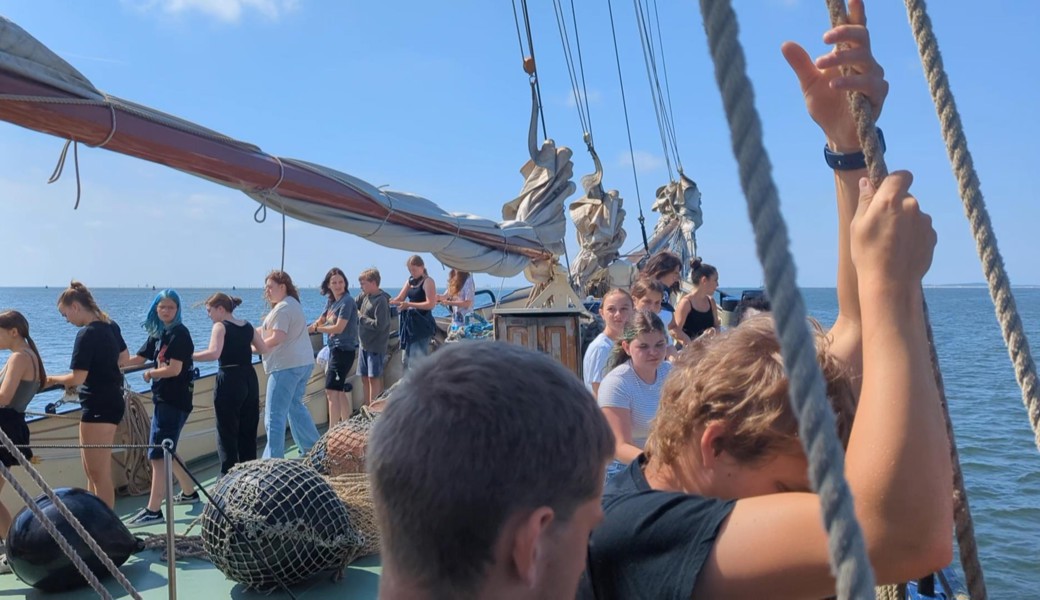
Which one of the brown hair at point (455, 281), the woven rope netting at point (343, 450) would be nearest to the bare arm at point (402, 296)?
the brown hair at point (455, 281)

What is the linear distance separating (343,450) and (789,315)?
4.08 metres

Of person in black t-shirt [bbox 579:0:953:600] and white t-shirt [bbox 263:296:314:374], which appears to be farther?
white t-shirt [bbox 263:296:314:374]

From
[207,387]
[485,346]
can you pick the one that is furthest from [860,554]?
[207,387]

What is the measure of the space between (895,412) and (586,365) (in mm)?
3204

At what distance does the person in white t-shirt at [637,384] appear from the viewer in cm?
303

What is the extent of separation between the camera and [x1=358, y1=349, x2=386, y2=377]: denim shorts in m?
6.35

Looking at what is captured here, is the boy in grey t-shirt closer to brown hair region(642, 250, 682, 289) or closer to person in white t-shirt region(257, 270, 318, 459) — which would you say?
person in white t-shirt region(257, 270, 318, 459)

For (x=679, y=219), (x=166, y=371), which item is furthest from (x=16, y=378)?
(x=679, y=219)

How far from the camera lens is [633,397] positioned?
10.1 feet

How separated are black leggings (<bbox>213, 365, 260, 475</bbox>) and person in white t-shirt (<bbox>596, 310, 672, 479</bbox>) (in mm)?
2705

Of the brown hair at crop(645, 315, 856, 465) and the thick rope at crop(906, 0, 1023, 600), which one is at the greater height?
the thick rope at crop(906, 0, 1023, 600)

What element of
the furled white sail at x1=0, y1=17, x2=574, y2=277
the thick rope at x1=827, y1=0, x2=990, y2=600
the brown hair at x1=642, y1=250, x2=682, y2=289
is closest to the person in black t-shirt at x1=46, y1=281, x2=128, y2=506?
the furled white sail at x1=0, y1=17, x2=574, y2=277

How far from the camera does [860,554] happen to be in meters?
0.60

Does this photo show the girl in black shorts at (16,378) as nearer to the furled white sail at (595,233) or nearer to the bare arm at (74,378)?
the bare arm at (74,378)
